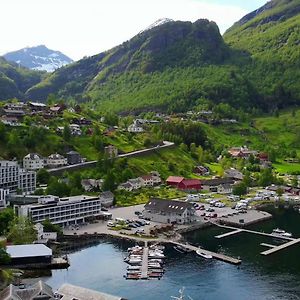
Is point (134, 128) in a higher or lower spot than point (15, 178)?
higher

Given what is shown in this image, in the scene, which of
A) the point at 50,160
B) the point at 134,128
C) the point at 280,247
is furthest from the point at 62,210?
the point at 134,128

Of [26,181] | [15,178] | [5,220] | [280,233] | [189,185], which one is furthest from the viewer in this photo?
[189,185]

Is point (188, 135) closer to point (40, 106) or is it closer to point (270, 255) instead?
point (40, 106)

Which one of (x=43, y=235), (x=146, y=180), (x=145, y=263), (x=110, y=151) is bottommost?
(x=145, y=263)

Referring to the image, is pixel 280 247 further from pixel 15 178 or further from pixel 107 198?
pixel 15 178

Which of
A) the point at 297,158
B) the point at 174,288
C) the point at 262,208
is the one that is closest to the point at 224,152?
the point at 297,158

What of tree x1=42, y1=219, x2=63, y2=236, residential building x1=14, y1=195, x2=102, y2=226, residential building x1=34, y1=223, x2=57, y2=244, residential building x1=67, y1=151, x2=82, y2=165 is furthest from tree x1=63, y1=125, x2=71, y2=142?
residential building x1=34, y1=223, x2=57, y2=244

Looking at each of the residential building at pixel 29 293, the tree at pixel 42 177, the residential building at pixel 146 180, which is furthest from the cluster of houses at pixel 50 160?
the residential building at pixel 29 293
